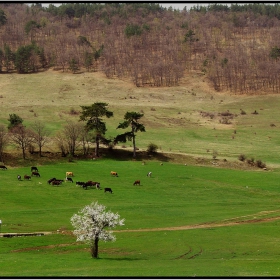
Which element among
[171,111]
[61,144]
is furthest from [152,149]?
[171,111]

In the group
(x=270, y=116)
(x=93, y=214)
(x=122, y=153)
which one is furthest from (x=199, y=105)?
(x=93, y=214)

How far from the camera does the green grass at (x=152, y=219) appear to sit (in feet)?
143

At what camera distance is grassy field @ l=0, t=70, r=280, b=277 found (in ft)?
149

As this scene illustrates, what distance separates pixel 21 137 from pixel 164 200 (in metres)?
33.0

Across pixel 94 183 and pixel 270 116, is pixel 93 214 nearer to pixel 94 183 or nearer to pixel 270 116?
pixel 94 183

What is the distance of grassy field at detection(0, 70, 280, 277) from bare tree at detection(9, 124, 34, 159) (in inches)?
89.9

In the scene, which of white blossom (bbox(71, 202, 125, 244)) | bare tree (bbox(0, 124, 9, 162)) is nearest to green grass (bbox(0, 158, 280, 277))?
white blossom (bbox(71, 202, 125, 244))

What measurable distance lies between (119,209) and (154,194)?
498 inches

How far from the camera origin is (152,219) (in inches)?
2618

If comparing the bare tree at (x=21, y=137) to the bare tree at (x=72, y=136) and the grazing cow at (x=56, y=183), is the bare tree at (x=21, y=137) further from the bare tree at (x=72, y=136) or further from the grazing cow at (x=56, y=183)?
the grazing cow at (x=56, y=183)

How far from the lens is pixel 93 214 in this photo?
5003 centimetres

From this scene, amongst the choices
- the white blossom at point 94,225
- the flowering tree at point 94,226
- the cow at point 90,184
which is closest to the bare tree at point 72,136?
the cow at point 90,184

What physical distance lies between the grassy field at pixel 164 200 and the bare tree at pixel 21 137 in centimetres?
228

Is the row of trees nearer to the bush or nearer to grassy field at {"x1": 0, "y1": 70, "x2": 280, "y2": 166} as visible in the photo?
the bush
